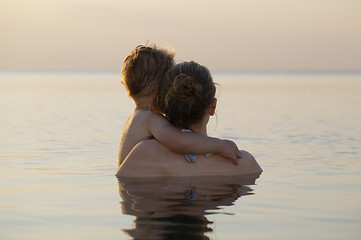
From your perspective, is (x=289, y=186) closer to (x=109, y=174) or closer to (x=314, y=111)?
(x=109, y=174)

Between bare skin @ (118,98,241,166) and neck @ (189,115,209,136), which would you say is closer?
bare skin @ (118,98,241,166)

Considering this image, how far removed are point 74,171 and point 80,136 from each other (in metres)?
3.84

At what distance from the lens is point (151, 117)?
18.0 feet

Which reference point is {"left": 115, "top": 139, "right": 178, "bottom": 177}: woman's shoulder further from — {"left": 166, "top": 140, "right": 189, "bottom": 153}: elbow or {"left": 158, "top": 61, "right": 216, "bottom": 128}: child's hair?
{"left": 158, "top": 61, "right": 216, "bottom": 128}: child's hair

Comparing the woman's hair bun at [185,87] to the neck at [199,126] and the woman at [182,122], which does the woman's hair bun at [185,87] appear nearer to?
the woman at [182,122]

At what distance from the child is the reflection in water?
0.30 m

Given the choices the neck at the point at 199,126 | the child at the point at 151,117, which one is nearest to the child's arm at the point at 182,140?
the child at the point at 151,117

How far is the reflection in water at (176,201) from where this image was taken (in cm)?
354

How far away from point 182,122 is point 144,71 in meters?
0.59

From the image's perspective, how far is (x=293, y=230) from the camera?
368 centimetres

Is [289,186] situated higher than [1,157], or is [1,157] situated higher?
[1,157]

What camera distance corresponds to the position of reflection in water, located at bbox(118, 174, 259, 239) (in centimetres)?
354

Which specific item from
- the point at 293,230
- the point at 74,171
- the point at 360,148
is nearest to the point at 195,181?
the point at 74,171

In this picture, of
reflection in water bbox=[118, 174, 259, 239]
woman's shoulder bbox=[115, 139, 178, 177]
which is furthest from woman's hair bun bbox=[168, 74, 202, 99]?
reflection in water bbox=[118, 174, 259, 239]
